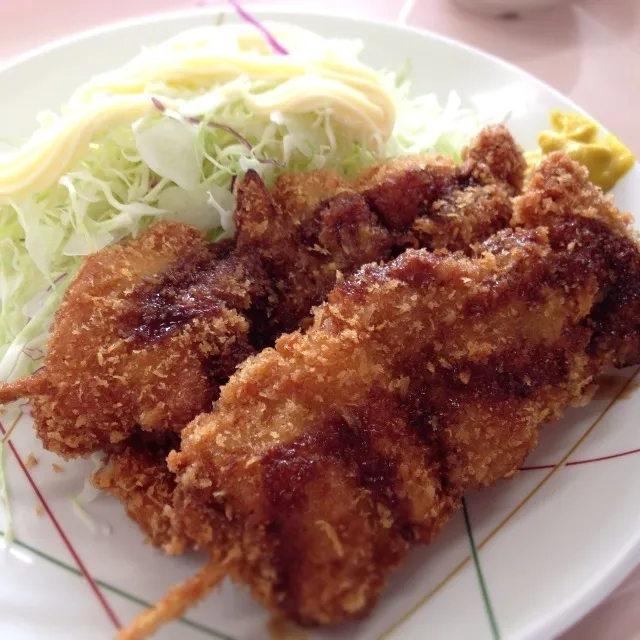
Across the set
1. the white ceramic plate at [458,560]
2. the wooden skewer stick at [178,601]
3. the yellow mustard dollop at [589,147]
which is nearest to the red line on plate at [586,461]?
the white ceramic plate at [458,560]

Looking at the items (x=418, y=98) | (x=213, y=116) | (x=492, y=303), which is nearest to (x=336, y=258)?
(x=492, y=303)

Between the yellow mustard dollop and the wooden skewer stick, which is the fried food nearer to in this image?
the wooden skewer stick

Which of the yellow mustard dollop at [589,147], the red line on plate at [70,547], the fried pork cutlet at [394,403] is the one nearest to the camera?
the fried pork cutlet at [394,403]

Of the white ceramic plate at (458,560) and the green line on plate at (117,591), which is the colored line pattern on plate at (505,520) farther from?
the green line on plate at (117,591)

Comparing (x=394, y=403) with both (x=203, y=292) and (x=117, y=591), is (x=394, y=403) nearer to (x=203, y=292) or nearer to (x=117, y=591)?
(x=203, y=292)

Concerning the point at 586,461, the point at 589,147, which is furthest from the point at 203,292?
the point at 589,147

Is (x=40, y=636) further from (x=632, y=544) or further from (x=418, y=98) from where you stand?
(x=418, y=98)
